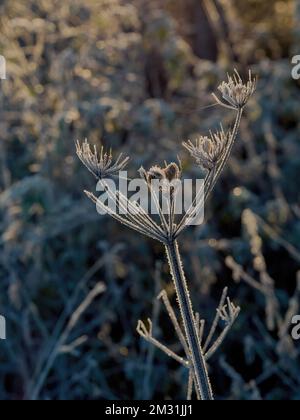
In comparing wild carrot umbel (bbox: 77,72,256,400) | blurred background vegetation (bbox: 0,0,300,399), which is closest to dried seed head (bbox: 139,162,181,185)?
wild carrot umbel (bbox: 77,72,256,400)

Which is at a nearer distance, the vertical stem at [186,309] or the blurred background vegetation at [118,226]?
the vertical stem at [186,309]

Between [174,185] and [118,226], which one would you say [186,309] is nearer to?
[174,185]

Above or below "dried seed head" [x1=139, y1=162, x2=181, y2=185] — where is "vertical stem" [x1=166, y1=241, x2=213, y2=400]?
below

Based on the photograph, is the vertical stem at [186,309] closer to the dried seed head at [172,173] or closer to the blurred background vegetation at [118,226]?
the dried seed head at [172,173]

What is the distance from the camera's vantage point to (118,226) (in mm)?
2711

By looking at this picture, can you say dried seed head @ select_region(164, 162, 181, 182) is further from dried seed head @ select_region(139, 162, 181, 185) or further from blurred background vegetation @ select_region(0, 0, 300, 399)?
blurred background vegetation @ select_region(0, 0, 300, 399)

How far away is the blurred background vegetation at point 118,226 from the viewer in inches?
89.7

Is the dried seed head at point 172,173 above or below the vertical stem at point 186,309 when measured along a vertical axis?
above

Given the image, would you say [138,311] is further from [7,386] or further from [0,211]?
[0,211]

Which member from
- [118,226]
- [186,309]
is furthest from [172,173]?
[118,226]

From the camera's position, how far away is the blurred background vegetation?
2277 mm

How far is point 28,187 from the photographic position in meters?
2.28

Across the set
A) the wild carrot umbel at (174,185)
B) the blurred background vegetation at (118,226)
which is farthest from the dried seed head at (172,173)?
the blurred background vegetation at (118,226)
